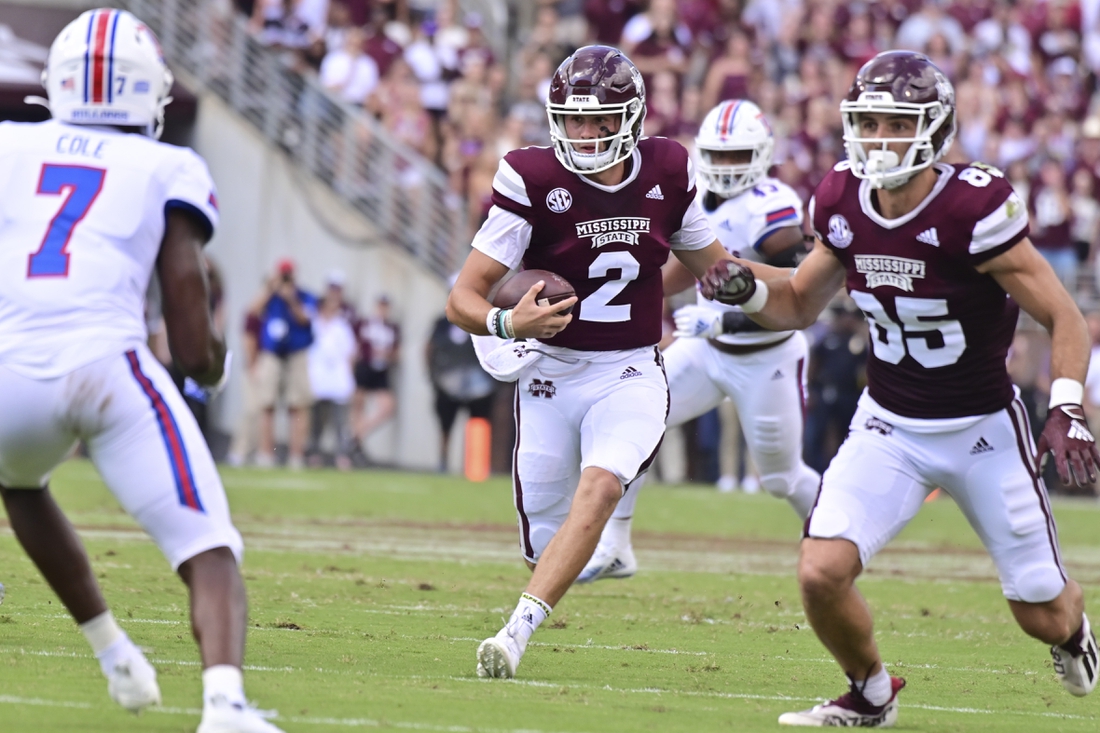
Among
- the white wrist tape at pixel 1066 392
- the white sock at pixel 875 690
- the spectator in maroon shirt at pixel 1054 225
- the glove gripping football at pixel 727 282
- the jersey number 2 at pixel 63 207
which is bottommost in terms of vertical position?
the spectator in maroon shirt at pixel 1054 225

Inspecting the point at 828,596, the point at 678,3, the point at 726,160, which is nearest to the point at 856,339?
the point at 678,3

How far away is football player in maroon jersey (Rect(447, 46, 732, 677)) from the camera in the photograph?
18.5 feet

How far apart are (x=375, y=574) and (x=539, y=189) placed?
2946 mm

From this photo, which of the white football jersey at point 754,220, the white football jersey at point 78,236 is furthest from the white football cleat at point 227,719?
the white football jersey at point 754,220

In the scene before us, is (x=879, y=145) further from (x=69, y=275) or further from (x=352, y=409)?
(x=352, y=409)

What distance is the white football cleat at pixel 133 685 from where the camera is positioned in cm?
407

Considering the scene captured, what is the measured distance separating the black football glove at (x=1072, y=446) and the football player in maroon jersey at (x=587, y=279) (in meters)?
1.55

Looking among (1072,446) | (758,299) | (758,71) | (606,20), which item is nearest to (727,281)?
(758,299)

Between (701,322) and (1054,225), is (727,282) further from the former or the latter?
(1054,225)

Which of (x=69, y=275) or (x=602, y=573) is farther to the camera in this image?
(x=602, y=573)

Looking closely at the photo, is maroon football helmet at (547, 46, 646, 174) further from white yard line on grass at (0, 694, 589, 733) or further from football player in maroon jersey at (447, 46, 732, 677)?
white yard line on grass at (0, 694, 589, 733)

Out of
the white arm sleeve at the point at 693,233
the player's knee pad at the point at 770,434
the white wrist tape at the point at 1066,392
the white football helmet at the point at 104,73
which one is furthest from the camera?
the player's knee pad at the point at 770,434

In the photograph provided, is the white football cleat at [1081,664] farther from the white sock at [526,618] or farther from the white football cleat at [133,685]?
the white football cleat at [133,685]

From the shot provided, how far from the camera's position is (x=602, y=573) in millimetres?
7395
